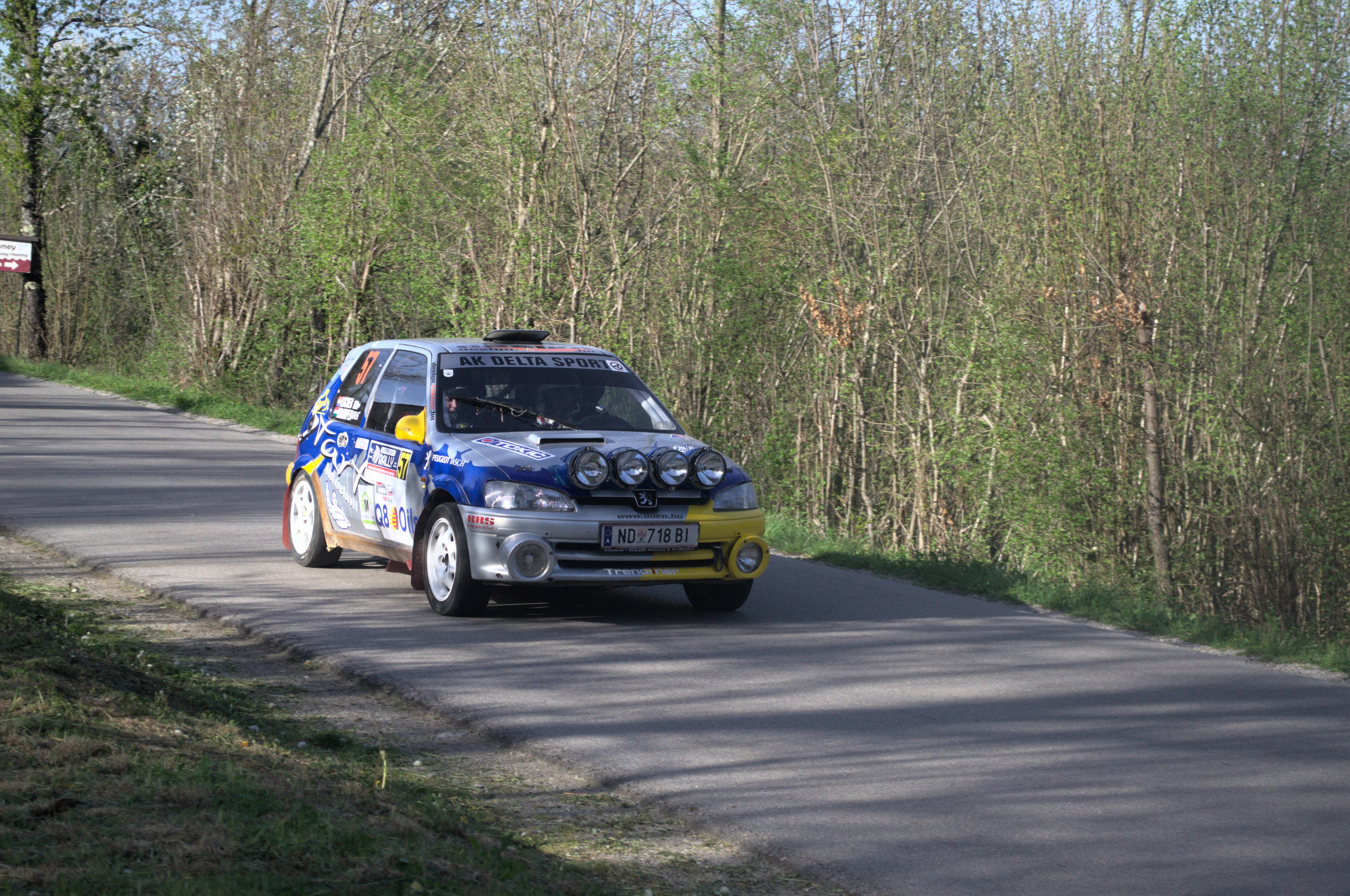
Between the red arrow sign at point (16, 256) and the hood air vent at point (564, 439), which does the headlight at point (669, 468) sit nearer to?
the hood air vent at point (564, 439)

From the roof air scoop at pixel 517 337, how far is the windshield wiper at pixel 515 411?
33.1 inches

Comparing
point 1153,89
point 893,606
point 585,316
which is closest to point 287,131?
point 585,316

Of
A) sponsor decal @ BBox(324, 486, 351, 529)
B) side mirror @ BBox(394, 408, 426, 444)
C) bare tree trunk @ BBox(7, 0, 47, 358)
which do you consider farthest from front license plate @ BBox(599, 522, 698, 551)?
bare tree trunk @ BBox(7, 0, 47, 358)

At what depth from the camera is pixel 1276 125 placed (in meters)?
13.0

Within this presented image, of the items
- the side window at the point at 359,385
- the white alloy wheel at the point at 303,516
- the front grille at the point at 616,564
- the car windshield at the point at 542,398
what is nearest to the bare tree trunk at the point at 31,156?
the white alloy wheel at the point at 303,516

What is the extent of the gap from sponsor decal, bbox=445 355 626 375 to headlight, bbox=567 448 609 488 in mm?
1428

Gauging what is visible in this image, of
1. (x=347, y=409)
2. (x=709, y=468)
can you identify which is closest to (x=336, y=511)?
(x=347, y=409)

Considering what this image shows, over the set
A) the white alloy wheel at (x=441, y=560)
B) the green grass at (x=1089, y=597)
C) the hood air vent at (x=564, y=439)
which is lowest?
the green grass at (x=1089, y=597)

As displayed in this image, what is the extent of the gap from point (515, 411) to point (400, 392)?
932 mm

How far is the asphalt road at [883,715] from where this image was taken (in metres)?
5.13

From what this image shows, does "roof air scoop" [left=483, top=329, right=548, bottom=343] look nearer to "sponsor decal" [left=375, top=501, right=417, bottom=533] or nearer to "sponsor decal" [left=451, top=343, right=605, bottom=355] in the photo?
"sponsor decal" [left=451, top=343, right=605, bottom=355]

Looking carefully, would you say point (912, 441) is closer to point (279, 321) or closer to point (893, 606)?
point (893, 606)

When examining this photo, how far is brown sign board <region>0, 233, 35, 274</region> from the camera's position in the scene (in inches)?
1348

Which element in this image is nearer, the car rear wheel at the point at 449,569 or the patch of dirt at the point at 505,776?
the patch of dirt at the point at 505,776
